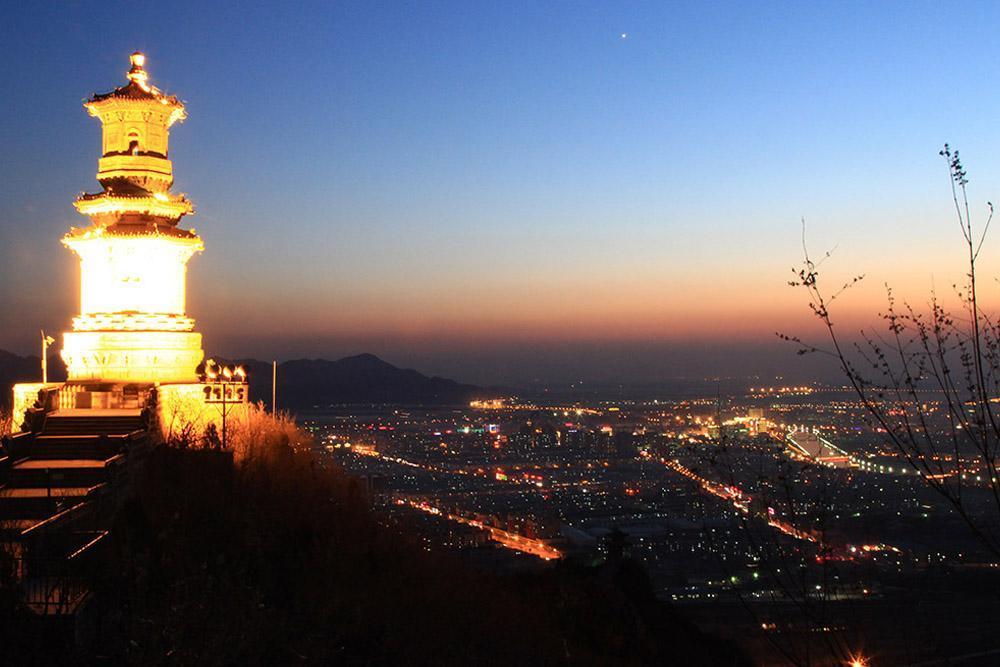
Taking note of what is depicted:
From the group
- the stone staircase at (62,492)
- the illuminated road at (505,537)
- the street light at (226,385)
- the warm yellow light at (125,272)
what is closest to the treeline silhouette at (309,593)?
the stone staircase at (62,492)

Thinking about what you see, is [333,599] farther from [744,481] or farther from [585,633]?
[744,481]

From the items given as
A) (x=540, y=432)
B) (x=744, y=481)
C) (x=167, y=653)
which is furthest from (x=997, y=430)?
(x=540, y=432)

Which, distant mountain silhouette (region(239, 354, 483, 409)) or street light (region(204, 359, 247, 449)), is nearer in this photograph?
street light (region(204, 359, 247, 449))

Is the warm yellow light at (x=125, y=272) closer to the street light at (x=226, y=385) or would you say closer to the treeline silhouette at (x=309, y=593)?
the street light at (x=226, y=385)

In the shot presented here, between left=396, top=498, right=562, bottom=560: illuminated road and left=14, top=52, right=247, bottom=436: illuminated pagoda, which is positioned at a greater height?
left=14, top=52, right=247, bottom=436: illuminated pagoda

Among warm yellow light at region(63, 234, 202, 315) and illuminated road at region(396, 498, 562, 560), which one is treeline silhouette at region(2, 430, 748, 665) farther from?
illuminated road at region(396, 498, 562, 560)

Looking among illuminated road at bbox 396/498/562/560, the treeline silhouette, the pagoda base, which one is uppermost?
the pagoda base

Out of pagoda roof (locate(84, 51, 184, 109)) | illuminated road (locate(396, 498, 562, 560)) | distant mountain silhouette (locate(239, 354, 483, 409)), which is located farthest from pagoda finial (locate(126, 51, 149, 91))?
distant mountain silhouette (locate(239, 354, 483, 409))

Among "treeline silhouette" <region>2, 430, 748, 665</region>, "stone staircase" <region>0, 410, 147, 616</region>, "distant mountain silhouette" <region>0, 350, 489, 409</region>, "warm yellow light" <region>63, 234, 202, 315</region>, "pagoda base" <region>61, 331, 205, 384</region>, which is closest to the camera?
"treeline silhouette" <region>2, 430, 748, 665</region>
